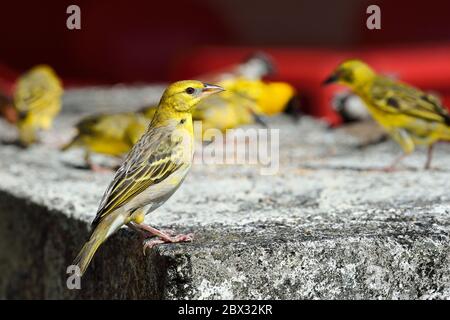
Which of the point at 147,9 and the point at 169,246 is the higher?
the point at 147,9

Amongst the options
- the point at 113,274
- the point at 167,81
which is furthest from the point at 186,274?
the point at 167,81

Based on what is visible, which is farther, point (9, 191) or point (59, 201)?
point (9, 191)

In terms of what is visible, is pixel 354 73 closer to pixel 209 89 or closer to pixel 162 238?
pixel 209 89

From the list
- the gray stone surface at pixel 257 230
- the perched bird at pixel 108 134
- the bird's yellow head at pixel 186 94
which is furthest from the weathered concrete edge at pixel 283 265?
the perched bird at pixel 108 134

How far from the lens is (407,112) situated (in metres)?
4.65

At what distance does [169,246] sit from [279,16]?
19.0 feet

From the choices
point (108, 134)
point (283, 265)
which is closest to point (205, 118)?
point (108, 134)

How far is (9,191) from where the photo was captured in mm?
4320

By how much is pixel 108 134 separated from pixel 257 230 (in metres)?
1.63

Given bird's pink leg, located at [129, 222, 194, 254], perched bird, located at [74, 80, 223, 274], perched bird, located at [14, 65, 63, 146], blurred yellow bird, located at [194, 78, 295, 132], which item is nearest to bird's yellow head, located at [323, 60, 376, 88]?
blurred yellow bird, located at [194, 78, 295, 132]

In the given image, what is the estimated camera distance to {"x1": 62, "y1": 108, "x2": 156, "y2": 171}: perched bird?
481 cm

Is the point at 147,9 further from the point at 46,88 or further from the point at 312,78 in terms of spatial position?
the point at 46,88

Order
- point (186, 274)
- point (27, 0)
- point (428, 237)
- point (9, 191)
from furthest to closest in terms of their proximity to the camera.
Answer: point (27, 0), point (9, 191), point (428, 237), point (186, 274)
